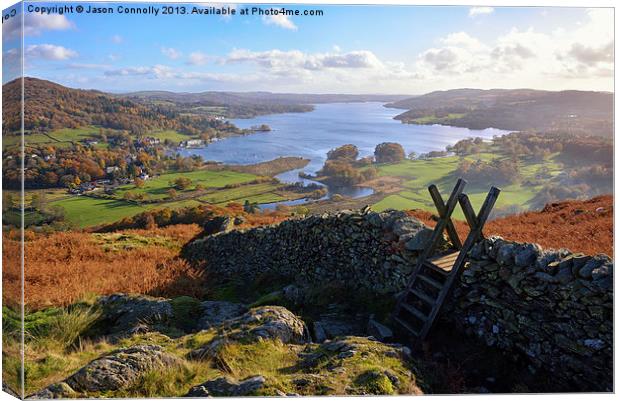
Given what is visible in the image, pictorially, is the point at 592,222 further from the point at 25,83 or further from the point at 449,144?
the point at 25,83

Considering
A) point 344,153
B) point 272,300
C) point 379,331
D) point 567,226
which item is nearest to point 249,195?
point 344,153

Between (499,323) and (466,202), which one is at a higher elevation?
(466,202)

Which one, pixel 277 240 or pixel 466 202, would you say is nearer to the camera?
pixel 466 202

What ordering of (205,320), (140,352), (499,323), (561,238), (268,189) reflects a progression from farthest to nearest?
(268,189) → (561,238) → (205,320) → (499,323) → (140,352)

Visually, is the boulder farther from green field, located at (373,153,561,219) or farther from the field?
green field, located at (373,153,561,219)

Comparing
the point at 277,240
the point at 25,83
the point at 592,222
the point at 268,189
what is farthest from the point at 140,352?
the point at 268,189

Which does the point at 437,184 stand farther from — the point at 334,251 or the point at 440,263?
the point at 440,263

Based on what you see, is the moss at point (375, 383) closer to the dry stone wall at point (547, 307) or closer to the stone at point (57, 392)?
the dry stone wall at point (547, 307)

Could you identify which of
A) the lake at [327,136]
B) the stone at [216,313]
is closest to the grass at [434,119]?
the lake at [327,136]
